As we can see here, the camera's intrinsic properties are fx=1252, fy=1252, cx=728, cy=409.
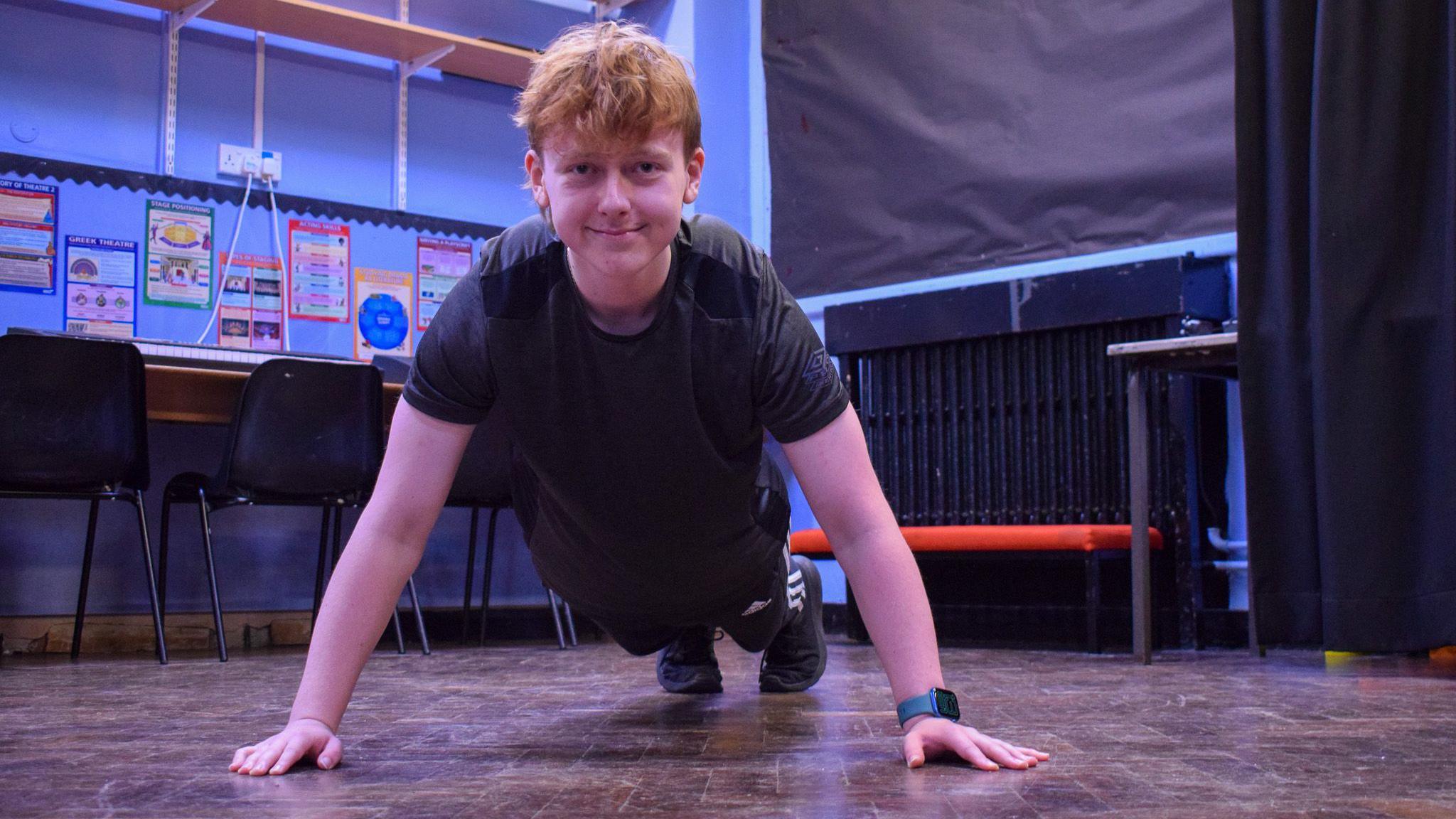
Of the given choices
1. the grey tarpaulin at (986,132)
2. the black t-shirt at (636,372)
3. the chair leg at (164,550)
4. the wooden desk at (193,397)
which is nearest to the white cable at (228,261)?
the wooden desk at (193,397)

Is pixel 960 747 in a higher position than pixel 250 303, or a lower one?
lower

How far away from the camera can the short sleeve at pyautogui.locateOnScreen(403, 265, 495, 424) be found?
4.97 feet

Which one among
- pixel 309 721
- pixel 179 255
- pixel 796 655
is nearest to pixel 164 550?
pixel 179 255

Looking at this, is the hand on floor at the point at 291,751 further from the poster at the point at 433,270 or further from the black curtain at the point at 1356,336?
the poster at the point at 433,270

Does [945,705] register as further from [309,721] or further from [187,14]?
[187,14]

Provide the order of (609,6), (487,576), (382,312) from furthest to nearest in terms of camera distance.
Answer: (609,6)
(382,312)
(487,576)

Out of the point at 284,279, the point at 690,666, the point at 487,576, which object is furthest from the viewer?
the point at 284,279

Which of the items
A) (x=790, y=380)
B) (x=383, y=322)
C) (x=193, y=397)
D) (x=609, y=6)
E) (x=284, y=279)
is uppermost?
(x=609, y=6)

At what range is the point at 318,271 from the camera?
4.80 meters

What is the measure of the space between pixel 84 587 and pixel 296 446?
786 millimetres

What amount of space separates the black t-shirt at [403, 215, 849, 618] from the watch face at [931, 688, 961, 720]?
34 centimetres

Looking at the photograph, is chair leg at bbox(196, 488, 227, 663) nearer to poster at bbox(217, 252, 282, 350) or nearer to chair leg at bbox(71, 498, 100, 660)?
chair leg at bbox(71, 498, 100, 660)

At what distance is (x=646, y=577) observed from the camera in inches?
74.0

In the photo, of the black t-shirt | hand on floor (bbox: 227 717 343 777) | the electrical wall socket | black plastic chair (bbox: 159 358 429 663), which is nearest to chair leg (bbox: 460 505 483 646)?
black plastic chair (bbox: 159 358 429 663)
